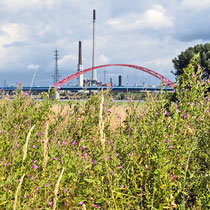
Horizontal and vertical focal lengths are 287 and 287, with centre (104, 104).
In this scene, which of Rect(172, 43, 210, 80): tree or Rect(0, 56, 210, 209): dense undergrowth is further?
Rect(172, 43, 210, 80): tree

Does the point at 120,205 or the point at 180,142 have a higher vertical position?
the point at 180,142

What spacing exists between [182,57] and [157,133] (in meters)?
47.3

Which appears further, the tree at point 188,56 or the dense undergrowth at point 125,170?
the tree at point 188,56

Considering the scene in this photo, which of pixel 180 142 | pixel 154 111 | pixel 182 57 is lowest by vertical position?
pixel 180 142

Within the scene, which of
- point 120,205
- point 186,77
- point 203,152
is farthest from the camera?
point 186,77

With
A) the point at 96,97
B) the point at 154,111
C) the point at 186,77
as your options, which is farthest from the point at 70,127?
the point at 186,77

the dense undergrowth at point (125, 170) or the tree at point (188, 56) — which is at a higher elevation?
the tree at point (188, 56)

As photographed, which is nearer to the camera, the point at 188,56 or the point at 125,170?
the point at 125,170

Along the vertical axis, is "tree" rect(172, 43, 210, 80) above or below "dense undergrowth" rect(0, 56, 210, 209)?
above

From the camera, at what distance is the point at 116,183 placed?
2783mm

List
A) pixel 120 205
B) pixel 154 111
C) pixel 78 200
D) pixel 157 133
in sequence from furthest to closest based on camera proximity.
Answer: pixel 154 111
pixel 157 133
pixel 120 205
pixel 78 200

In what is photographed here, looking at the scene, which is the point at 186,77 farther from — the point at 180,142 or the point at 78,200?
the point at 78,200

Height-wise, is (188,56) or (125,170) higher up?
(188,56)

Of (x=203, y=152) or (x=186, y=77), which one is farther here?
(x=186, y=77)
